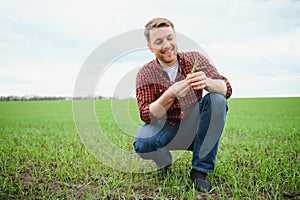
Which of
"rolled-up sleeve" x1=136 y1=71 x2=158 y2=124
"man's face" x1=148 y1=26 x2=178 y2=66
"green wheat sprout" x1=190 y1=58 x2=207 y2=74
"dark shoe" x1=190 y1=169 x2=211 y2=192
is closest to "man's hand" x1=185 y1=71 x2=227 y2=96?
"green wheat sprout" x1=190 y1=58 x2=207 y2=74

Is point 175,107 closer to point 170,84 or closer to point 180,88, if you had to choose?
point 170,84

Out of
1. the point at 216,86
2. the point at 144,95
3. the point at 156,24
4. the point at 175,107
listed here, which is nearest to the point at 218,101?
the point at 216,86

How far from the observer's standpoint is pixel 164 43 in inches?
104

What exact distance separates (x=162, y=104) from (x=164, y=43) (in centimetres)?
59

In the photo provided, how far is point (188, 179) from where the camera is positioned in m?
2.68

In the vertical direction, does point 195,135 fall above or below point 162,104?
below

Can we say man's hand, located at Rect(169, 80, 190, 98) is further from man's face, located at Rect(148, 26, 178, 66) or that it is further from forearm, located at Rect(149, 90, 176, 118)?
man's face, located at Rect(148, 26, 178, 66)

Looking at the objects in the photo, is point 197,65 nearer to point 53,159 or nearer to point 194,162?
point 194,162

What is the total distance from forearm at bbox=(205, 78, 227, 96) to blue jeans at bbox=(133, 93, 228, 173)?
0.05 m

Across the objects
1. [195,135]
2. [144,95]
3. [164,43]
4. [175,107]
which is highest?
[164,43]

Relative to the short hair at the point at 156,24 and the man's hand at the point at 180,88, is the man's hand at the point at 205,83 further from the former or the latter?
the short hair at the point at 156,24

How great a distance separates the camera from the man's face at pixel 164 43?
104 inches

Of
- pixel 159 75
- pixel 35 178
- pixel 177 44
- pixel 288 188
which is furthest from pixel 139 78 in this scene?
pixel 288 188

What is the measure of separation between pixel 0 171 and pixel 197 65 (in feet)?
8.32
